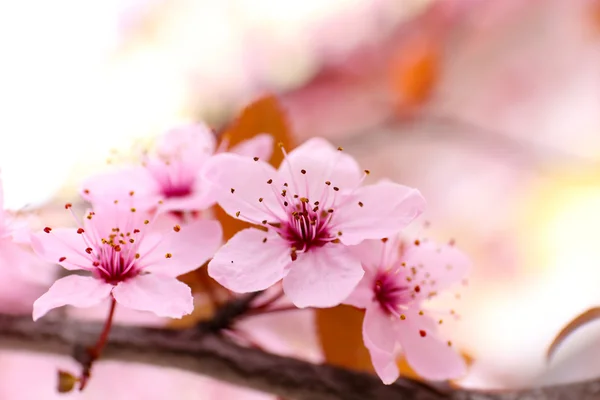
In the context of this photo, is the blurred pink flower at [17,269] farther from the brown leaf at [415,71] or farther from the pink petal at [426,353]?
the brown leaf at [415,71]

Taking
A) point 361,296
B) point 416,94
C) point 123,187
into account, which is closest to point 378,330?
point 361,296

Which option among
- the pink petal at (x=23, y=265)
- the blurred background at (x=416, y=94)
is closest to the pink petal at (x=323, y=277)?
the pink petal at (x=23, y=265)

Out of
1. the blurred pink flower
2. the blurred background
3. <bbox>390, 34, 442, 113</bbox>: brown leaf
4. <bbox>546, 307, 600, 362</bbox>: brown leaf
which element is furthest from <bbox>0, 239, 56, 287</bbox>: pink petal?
<bbox>390, 34, 442, 113</bbox>: brown leaf

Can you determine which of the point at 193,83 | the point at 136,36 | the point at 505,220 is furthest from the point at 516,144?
the point at 136,36

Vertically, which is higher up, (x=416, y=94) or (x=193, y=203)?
(x=193, y=203)

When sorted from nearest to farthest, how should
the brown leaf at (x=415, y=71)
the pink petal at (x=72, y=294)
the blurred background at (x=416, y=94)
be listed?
the pink petal at (x=72, y=294), the blurred background at (x=416, y=94), the brown leaf at (x=415, y=71)

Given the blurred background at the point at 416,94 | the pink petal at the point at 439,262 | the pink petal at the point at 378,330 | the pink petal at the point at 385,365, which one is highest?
the pink petal at the point at 439,262

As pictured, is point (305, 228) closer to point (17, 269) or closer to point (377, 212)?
point (377, 212)
